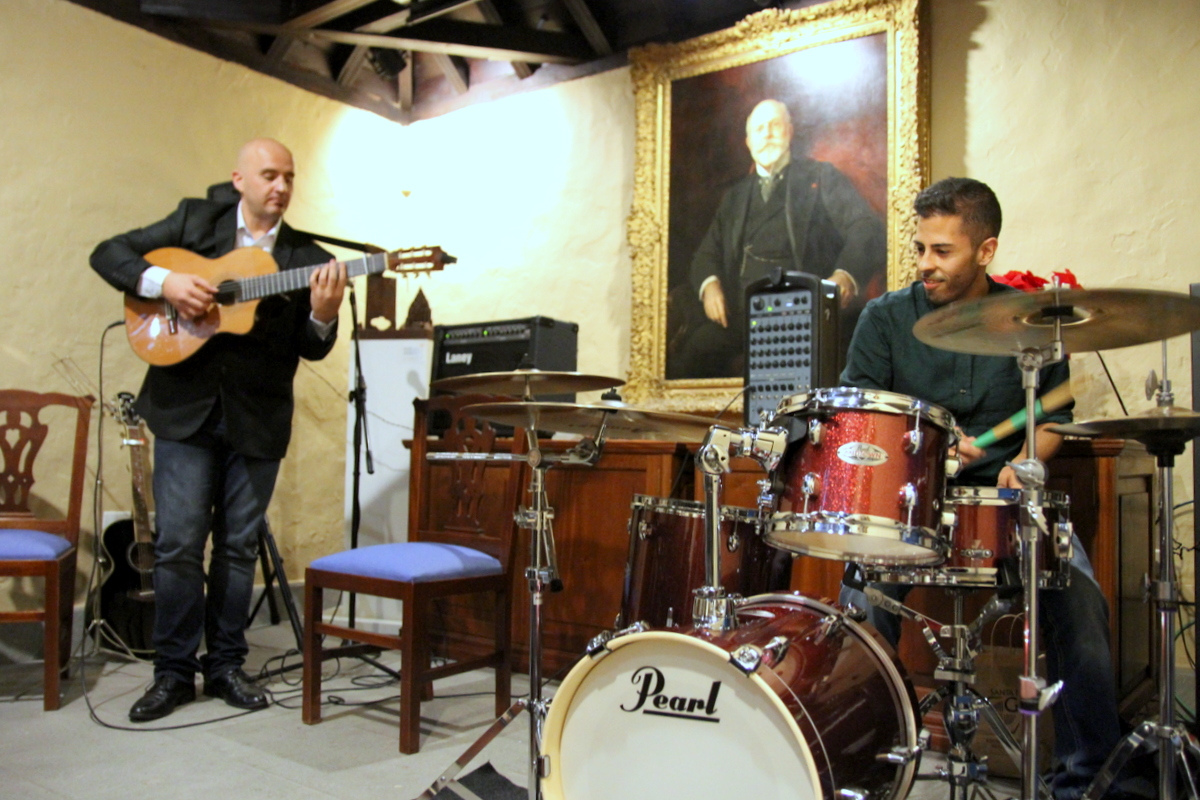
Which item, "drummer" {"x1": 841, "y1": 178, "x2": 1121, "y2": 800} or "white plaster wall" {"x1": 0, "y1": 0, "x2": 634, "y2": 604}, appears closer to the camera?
"drummer" {"x1": 841, "y1": 178, "x2": 1121, "y2": 800}

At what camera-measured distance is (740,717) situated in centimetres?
144

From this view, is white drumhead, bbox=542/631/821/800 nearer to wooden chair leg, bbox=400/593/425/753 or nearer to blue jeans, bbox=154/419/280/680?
wooden chair leg, bbox=400/593/425/753

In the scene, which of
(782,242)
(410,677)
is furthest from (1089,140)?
(410,677)

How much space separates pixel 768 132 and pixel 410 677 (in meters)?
2.61

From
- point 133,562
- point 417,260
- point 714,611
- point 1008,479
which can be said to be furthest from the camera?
point 133,562

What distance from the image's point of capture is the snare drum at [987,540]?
5.77ft

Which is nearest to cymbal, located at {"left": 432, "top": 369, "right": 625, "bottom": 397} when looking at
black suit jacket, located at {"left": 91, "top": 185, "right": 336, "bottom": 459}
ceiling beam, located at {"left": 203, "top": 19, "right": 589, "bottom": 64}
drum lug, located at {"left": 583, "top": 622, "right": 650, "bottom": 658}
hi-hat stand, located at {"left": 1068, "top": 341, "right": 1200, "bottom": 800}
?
drum lug, located at {"left": 583, "top": 622, "right": 650, "bottom": 658}

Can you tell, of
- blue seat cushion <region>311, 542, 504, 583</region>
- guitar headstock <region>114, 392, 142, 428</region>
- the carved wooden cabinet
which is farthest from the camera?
guitar headstock <region>114, 392, 142, 428</region>

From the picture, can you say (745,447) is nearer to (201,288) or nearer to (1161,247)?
(201,288)

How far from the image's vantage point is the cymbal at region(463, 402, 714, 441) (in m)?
2.07

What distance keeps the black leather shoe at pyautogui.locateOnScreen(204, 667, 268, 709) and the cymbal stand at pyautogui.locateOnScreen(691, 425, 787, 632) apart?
5.90 ft

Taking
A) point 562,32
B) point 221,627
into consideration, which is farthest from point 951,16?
point 221,627

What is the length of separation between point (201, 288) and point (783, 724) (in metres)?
2.18

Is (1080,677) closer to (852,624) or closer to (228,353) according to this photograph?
(852,624)
